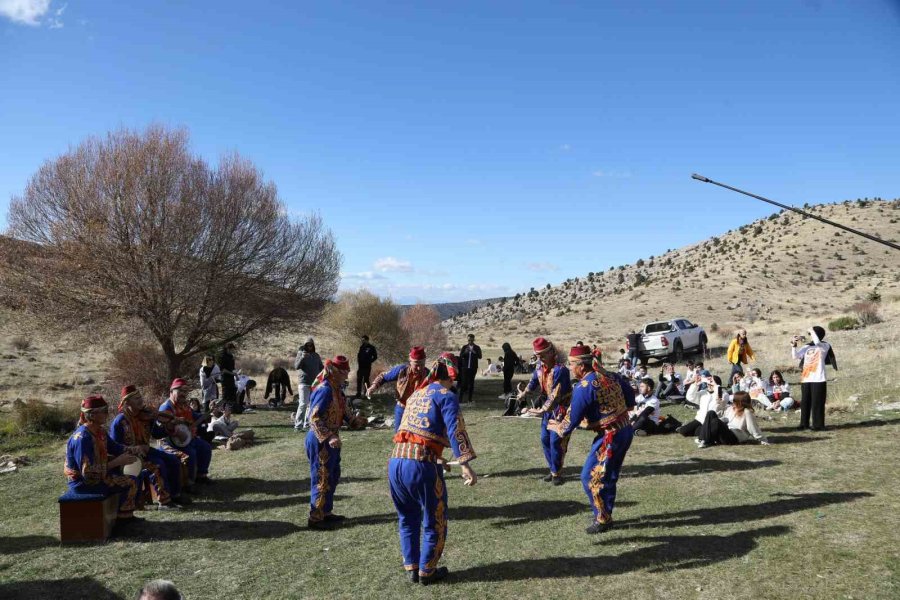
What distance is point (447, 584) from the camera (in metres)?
5.36

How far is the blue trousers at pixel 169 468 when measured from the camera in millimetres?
7969

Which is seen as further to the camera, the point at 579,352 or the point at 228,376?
the point at 228,376

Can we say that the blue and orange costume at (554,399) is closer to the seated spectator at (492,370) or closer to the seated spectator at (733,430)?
the seated spectator at (733,430)

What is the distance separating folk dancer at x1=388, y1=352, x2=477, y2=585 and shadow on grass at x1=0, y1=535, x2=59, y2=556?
13.8ft

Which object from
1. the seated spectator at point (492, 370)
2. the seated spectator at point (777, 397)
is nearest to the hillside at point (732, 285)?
the seated spectator at point (492, 370)

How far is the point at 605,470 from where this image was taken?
6.33m

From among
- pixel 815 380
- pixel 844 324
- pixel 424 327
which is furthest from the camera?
pixel 424 327

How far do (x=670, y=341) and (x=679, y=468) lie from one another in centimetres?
1814

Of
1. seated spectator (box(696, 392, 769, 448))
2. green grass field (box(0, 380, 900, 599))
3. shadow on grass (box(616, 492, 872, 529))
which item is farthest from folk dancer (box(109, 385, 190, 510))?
seated spectator (box(696, 392, 769, 448))

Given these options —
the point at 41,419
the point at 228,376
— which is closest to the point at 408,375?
the point at 228,376

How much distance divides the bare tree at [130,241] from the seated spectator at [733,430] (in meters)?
14.1

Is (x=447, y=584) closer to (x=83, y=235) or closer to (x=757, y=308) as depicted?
(x=83, y=235)

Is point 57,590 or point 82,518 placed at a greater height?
point 82,518

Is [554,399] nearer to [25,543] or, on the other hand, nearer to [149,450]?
[149,450]
